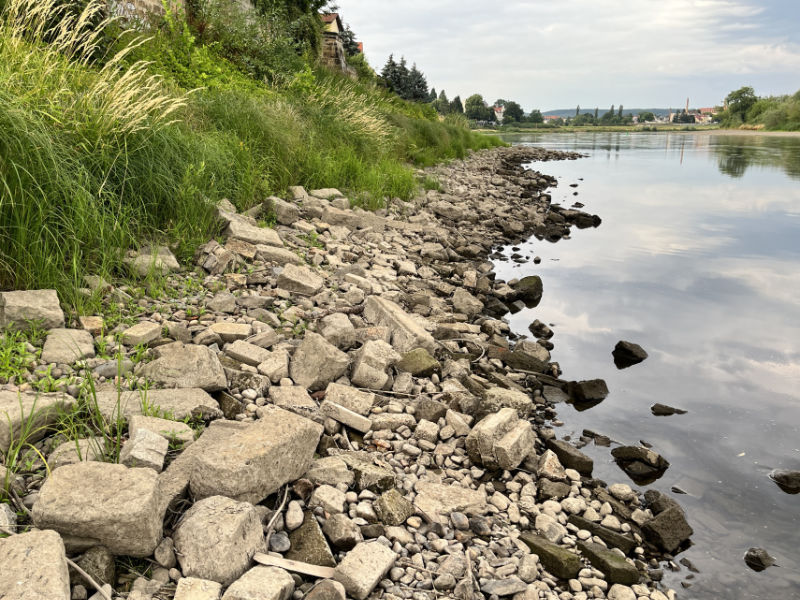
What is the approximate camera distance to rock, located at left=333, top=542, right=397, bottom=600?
2385 mm

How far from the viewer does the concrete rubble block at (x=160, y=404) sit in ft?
9.87

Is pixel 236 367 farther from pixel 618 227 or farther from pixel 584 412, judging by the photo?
pixel 618 227

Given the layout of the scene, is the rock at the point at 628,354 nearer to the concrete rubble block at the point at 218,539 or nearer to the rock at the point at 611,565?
the rock at the point at 611,565

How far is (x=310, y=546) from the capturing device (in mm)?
2562

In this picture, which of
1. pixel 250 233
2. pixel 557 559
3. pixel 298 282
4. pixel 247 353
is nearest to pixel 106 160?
pixel 250 233

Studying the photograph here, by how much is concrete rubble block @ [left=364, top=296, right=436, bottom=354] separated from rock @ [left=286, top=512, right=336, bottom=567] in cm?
229

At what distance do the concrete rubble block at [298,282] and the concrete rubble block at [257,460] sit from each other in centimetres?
253

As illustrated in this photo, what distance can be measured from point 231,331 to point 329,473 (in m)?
1.63

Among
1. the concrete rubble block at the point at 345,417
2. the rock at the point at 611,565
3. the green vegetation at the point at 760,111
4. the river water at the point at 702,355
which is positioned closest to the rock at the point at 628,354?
the river water at the point at 702,355

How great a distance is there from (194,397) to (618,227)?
14.1 meters

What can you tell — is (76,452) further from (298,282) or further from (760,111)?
(760,111)

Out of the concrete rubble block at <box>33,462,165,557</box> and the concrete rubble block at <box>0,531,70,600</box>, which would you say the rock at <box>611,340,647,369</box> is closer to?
the concrete rubble block at <box>33,462,165,557</box>

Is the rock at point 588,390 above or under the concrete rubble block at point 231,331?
under

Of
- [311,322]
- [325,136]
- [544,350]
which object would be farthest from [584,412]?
[325,136]
